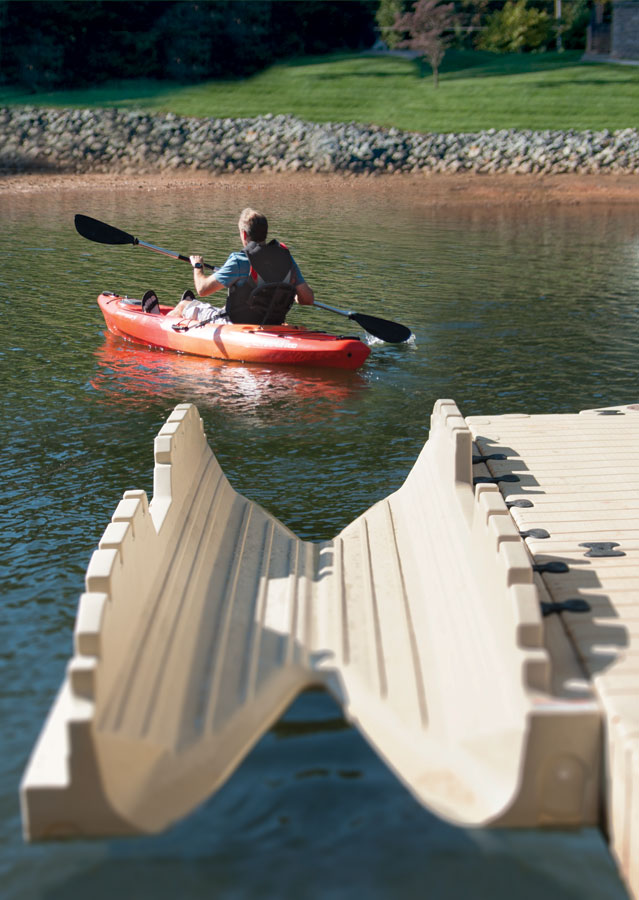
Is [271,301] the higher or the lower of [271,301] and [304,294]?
the lower

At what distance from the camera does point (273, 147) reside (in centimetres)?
3134

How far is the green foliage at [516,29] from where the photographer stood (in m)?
37.4

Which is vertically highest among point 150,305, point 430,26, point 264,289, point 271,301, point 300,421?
point 430,26

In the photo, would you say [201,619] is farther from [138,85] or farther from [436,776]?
[138,85]

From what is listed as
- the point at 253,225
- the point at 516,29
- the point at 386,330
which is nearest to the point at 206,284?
the point at 253,225

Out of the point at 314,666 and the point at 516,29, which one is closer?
the point at 314,666

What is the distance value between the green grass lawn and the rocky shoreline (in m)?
1.02

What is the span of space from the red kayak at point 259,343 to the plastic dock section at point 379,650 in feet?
16.1

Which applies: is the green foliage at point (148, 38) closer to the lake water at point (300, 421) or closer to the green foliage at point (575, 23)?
the green foliage at point (575, 23)

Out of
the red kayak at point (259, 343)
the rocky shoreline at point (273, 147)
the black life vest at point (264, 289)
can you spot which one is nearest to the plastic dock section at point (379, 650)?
the black life vest at point (264, 289)

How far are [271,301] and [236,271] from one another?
2.01 ft

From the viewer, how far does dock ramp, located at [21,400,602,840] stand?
3525 millimetres

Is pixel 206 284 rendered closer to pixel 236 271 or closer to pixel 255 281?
pixel 236 271

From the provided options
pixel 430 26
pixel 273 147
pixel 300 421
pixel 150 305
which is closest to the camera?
pixel 300 421
